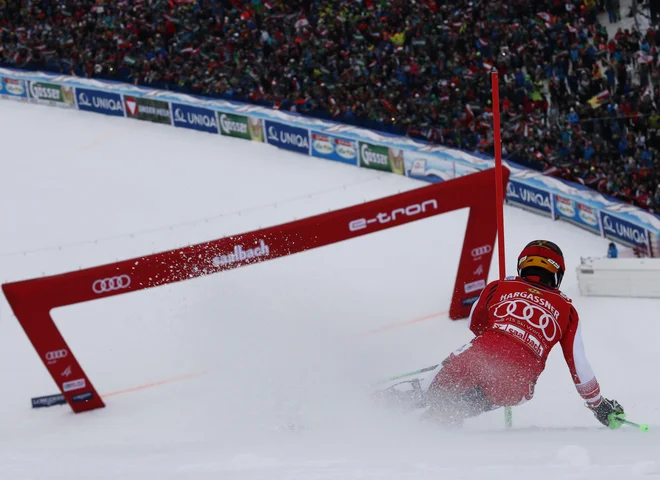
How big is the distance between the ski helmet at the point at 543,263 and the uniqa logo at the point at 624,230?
844 cm

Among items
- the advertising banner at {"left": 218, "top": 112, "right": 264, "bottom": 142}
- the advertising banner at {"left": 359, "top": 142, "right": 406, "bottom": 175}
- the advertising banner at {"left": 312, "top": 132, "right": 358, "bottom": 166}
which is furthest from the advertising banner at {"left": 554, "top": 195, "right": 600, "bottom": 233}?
the advertising banner at {"left": 218, "top": 112, "right": 264, "bottom": 142}

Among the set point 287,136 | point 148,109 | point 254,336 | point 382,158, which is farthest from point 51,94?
point 254,336

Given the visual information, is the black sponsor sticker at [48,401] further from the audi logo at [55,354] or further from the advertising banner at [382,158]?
the advertising banner at [382,158]

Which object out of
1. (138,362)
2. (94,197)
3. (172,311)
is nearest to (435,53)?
(94,197)

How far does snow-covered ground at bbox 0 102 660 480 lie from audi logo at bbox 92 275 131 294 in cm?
94

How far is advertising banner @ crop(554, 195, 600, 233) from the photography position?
15.0 meters

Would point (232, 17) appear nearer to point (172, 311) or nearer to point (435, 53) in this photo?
point (435, 53)

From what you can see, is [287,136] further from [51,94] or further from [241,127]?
[51,94]

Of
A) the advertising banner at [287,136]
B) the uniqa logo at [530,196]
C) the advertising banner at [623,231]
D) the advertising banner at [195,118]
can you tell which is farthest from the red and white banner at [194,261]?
the advertising banner at [195,118]

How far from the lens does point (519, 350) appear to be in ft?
18.9

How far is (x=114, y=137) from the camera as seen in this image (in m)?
22.1

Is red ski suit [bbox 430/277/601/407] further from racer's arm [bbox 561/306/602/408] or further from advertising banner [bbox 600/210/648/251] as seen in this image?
advertising banner [bbox 600/210/648/251]

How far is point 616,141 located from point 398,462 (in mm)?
12647

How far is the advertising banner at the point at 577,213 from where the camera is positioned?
49.1 ft
